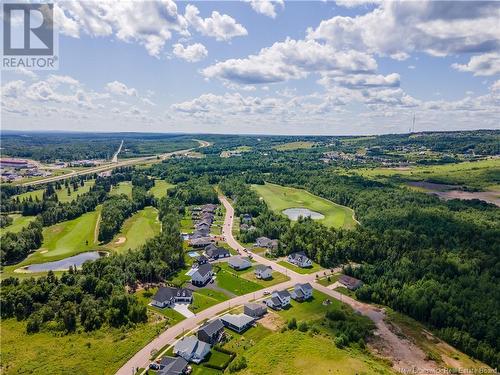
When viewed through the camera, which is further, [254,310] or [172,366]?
[254,310]

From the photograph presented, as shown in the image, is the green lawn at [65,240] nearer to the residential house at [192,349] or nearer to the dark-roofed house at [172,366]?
the residential house at [192,349]

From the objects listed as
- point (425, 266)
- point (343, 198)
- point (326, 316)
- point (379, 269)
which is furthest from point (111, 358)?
point (343, 198)

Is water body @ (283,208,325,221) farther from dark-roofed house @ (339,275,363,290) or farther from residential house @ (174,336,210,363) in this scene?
residential house @ (174,336,210,363)

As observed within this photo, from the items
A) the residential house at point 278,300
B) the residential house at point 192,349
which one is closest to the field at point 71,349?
the residential house at point 192,349

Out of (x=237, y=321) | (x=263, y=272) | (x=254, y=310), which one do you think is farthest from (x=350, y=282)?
(x=237, y=321)

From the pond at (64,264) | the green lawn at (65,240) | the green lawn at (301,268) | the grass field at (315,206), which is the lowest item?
the pond at (64,264)

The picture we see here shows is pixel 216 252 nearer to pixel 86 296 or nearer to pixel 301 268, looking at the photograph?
pixel 301 268
